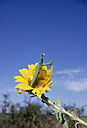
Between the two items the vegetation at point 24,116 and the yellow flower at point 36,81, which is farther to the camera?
the vegetation at point 24,116

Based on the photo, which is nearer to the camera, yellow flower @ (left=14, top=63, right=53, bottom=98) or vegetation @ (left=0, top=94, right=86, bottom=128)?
yellow flower @ (left=14, top=63, right=53, bottom=98)

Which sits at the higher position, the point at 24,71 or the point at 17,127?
the point at 17,127

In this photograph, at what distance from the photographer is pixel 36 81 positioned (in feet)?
1.79

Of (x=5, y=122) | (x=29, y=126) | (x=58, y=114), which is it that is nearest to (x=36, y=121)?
(x=29, y=126)

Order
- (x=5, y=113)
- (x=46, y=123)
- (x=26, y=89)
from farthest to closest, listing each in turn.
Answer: (x=46, y=123), (x=5, y=113), (x=26, y=89)

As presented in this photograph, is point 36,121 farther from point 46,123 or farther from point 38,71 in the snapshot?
point 38,71

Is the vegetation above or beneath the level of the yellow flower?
above

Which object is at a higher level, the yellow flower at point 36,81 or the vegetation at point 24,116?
the vegetation at point 24,116

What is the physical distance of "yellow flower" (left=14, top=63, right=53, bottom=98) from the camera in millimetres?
525

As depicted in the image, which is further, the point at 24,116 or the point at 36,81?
the point at 24,116

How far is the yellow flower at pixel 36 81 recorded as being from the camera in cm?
52

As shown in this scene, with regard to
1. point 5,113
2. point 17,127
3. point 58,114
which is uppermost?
point 5,113

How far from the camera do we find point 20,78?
0.56 metres

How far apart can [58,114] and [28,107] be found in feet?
8.35
